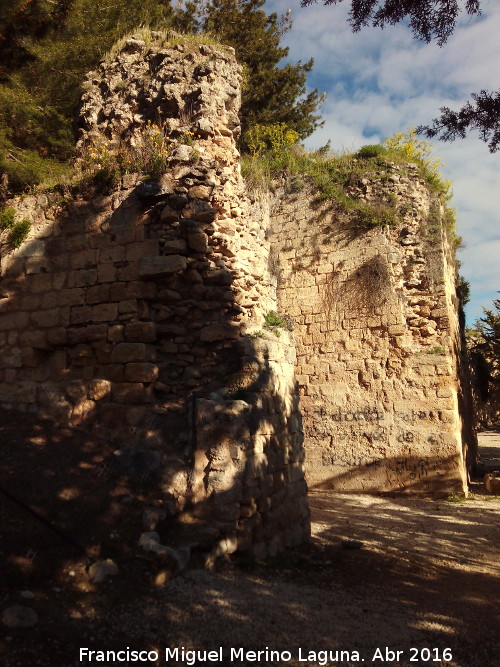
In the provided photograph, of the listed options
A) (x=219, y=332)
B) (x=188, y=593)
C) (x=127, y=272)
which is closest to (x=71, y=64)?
(x=127, y=272)

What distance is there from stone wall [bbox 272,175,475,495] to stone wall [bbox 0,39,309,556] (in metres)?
4.29

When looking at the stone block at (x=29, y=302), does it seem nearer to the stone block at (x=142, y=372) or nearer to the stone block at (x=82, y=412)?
the stone block at (x=82, y=412)

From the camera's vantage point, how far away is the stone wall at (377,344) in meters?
9.78

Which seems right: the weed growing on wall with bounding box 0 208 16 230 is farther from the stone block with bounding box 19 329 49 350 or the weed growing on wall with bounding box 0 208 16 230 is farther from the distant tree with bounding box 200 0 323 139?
the distant tree with bounding box 200 0 323 139

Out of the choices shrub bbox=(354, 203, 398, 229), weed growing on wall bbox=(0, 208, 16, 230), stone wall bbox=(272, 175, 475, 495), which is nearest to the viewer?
weed growing on wall bbox=(0, 208, 16, 230)

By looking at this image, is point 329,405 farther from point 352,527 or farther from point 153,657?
point 153,657

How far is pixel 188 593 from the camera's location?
3.70m

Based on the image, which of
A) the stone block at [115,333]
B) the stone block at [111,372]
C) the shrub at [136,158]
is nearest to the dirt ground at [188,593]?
the stone block at [111,372]

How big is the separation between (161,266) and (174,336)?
74 centimetres

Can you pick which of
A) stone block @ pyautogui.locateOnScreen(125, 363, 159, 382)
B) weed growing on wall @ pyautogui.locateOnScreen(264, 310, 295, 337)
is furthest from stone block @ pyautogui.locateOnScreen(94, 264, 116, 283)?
weed growing on wall @ pyautogui.locateOnScreen(264, 310, 295, 337)

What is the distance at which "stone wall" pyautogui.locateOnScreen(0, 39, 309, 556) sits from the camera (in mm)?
4895

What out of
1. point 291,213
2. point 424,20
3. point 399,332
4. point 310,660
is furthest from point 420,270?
point 310,660

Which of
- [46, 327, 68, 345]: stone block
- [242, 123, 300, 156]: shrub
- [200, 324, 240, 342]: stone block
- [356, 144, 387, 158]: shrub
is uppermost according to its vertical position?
[242, 123, 300, 156]: shrub

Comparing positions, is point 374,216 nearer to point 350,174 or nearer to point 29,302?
point 350,174
